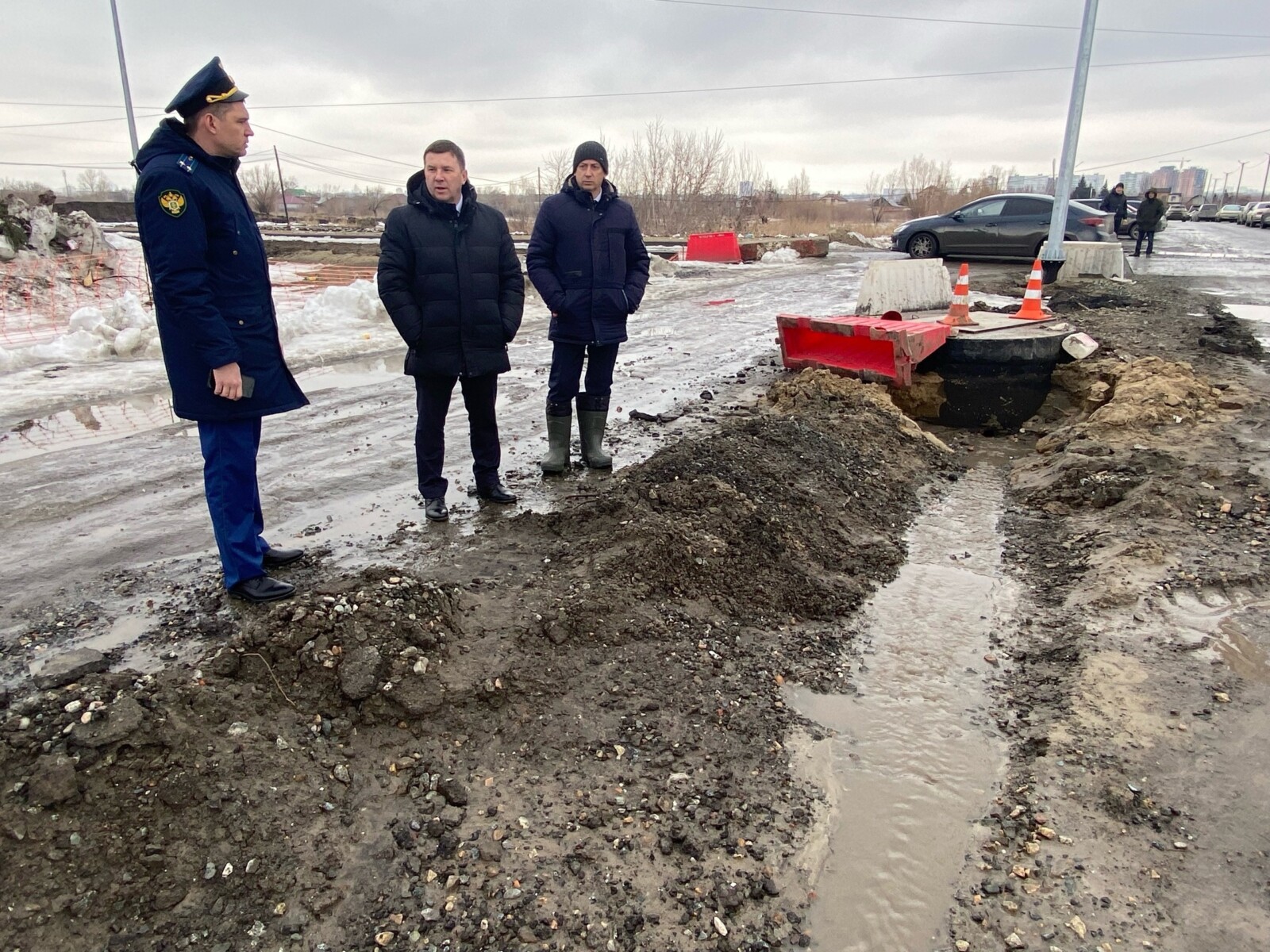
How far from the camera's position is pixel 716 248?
2341cm

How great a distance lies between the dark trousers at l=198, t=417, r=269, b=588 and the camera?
329 centimetres

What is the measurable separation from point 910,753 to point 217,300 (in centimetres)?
311

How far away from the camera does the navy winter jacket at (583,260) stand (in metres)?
4.78

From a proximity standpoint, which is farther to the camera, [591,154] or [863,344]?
[863,344]

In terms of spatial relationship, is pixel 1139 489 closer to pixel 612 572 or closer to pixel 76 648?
pixel 612 572

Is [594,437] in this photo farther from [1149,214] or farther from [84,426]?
[1149,214]

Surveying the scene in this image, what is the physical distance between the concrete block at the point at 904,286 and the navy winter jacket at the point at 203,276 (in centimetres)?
608

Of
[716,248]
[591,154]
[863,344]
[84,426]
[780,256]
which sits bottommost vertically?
[84,426]

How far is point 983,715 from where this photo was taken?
9.46 ft

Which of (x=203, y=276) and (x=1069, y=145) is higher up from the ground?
(x=1069, y=145)

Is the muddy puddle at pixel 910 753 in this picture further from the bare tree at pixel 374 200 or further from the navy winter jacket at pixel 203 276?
the bare tree at pixel 374 200

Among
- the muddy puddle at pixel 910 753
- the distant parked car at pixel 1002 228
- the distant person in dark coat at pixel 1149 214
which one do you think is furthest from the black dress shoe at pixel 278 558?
the distant person in dark coat at pixel 1149 214

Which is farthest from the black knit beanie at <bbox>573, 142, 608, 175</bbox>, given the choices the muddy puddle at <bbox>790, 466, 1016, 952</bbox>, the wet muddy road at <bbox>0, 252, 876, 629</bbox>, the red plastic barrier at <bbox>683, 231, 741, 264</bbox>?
the red plastic barrier at <bbox>683, 231, 741, 264</bbox>

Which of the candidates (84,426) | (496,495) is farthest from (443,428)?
(84,426)
